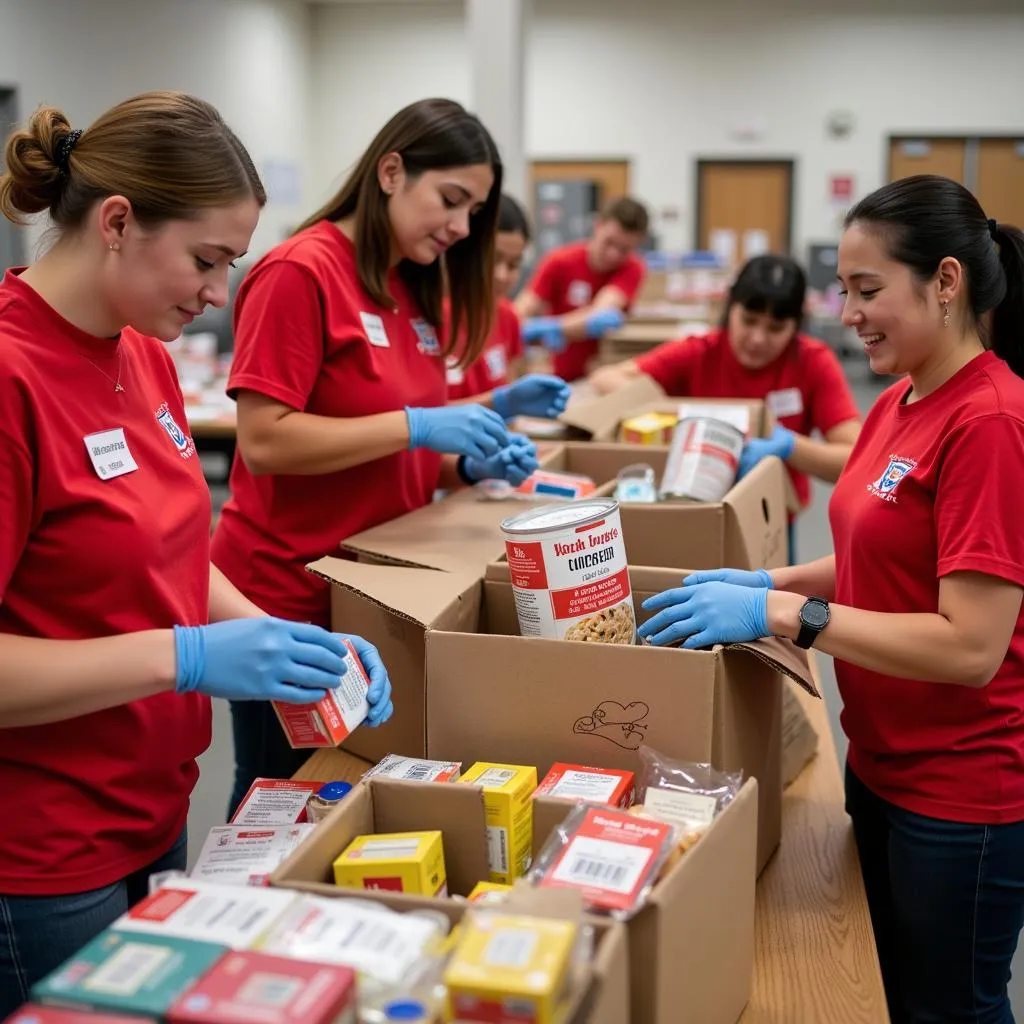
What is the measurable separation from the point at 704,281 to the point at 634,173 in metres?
5.12

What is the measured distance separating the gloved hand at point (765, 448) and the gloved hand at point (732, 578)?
513 mm

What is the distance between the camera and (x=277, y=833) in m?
1.22

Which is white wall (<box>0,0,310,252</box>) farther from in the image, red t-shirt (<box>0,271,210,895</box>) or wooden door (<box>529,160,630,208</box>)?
red t-shirt (<box>0,271,210,895</box>)

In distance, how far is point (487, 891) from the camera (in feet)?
3.51

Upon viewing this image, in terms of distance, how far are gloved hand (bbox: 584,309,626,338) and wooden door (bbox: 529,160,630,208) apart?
7.47 m

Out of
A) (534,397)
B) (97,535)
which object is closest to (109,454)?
(97,535)

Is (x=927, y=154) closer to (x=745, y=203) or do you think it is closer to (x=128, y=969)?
(x=745, y=203)

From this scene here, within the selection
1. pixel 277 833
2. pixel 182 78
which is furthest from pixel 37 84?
pixel 277 833

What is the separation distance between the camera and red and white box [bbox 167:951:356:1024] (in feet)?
2.52

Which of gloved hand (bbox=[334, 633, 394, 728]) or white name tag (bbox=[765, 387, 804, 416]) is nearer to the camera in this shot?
gloved hand (bbox=[334, 633, 394, 728])

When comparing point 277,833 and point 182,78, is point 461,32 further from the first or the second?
point 277,833

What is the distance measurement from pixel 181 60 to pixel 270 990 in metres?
9.32

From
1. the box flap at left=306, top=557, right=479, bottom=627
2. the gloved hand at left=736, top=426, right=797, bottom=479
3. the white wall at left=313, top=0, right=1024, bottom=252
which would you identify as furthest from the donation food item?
the white wall at left=313, top=0, right=1024, bottom=252

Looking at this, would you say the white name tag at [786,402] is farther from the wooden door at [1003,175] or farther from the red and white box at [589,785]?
the wooden door at [1003,175]
